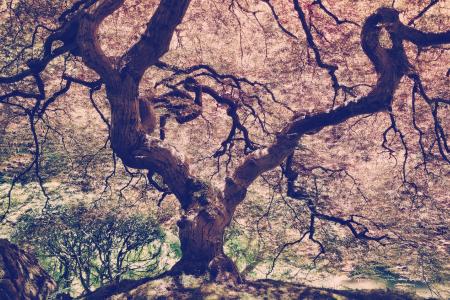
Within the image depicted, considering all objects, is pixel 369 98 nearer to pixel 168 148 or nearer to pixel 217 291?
pixel 168 148

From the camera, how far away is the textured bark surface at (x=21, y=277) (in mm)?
6539

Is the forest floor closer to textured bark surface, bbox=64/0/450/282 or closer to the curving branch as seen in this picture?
textured bark surface, bbox=64/0/450/282

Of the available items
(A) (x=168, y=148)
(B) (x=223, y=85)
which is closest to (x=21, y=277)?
(A) (x=168, y=148)

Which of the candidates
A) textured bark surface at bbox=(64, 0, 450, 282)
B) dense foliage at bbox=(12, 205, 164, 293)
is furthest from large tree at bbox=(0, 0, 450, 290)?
dense foliage at bbox=(12, 205, 164, 293)

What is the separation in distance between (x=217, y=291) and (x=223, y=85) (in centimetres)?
414

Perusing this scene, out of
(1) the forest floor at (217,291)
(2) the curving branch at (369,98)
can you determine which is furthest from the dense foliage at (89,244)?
(2) the curving branch at (369,98)

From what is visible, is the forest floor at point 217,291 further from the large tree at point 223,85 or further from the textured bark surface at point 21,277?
the textured bark surface at point 21,277

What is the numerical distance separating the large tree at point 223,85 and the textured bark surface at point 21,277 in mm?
1401

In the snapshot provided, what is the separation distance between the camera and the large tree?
619 cm

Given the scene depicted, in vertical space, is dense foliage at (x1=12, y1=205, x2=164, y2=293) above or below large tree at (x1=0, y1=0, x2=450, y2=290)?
below

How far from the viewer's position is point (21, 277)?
6.84 meters

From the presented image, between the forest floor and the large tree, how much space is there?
26 cm

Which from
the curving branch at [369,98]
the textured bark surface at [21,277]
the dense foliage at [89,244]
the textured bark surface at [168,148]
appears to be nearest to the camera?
the textured bark surface at [168,148]

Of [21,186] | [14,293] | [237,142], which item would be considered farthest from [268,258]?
[21,186]
